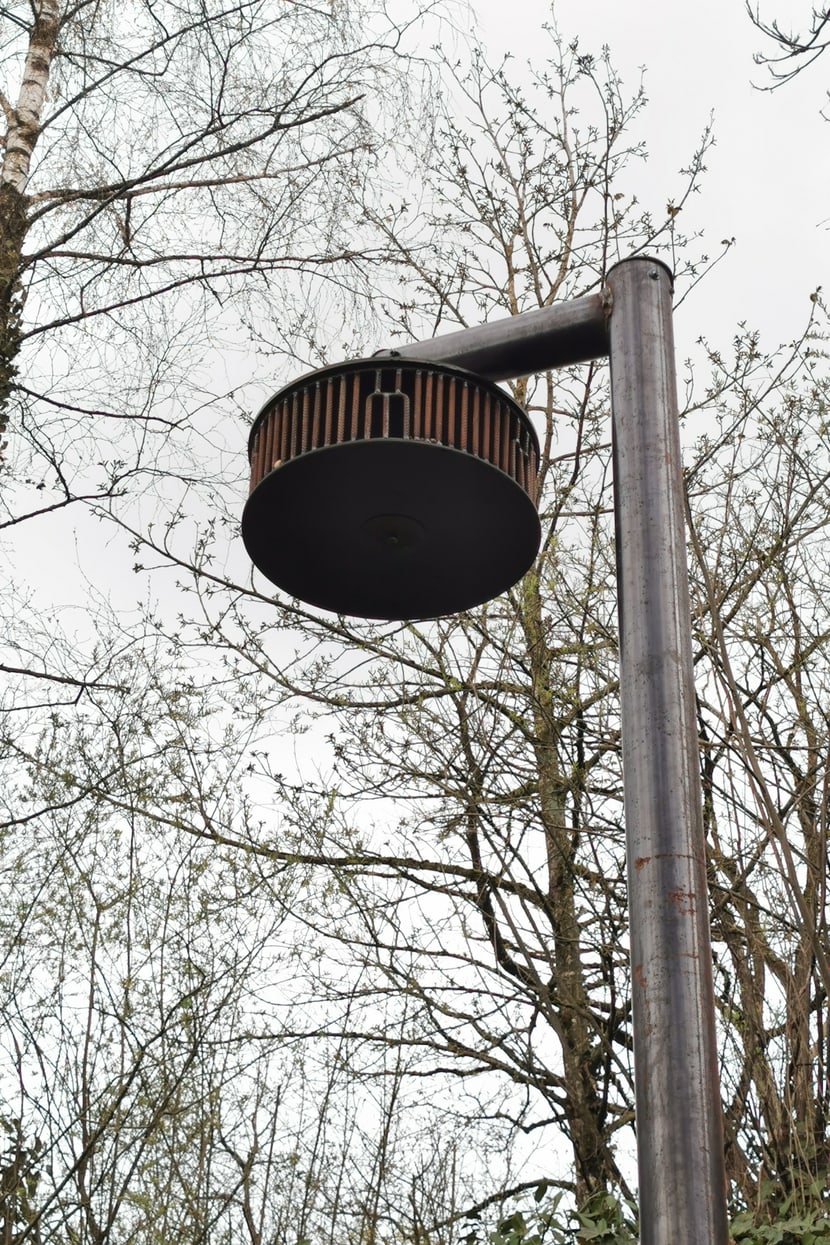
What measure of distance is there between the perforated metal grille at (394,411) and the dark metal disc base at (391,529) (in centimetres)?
2

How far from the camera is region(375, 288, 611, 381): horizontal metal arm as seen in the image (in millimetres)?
1698

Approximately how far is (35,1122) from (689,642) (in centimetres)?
440

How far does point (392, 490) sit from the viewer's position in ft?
6.14

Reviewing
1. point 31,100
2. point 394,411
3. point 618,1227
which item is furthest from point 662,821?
point 31,100

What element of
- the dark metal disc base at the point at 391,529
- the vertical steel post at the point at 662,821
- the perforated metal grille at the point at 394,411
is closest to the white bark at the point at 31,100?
the dark metal disc base at the point at 391,529

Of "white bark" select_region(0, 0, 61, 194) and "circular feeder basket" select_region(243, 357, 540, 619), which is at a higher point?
"white bark" select_region(0, 0, 61, 194)

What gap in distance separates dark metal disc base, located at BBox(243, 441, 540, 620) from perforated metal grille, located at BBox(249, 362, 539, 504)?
0.02 m

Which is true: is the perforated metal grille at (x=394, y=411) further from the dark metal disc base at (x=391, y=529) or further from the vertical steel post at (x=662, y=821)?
the vertical steel post at (x=662, y=821)

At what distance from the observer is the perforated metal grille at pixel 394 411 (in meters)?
1.76

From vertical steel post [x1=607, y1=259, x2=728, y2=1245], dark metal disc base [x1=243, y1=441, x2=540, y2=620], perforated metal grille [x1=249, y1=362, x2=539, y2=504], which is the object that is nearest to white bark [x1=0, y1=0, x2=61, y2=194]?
dark metal disc base [x1=243, y1=441, x2=540, y2=620]

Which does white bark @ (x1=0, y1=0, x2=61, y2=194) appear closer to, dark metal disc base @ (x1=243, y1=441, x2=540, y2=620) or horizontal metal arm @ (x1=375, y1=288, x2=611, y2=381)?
dark metal disc base @ (x1=243, y1=441, x2=540, y2=620)

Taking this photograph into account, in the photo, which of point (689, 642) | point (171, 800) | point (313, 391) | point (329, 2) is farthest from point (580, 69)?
point (689, 642)

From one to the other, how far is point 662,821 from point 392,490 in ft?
2.54

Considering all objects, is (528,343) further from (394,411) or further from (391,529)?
(391,529)
